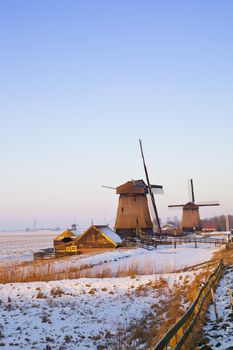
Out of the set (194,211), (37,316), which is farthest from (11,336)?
(194,211)

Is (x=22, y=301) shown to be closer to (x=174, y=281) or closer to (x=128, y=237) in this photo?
(x=174, y=281)

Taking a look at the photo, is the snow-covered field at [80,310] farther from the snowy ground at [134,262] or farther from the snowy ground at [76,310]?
the snowy ground at [134,262]

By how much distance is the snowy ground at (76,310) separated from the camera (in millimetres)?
11547

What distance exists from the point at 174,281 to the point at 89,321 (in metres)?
8.44

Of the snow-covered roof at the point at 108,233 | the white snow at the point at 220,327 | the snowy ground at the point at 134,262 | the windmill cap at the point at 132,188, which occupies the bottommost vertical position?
the snowy ground at the point at 134,262

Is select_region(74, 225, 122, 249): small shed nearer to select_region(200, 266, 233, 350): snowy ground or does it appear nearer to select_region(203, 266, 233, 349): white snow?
select_region(203, 266, 233, 349): white snow

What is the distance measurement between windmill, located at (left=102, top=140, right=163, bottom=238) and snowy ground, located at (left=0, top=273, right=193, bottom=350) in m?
36.9

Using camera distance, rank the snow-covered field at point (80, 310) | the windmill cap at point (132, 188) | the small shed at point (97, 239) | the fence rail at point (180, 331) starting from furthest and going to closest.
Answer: the windmill cap at point (132, 188) < the small shed at point (97, 239) < the snow-covered field at point (80, 310) < the fence rail at point (180, 331)

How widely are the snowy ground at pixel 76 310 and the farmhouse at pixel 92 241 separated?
91.3 feet

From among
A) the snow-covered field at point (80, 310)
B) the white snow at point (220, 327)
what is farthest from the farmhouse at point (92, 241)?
the white snow at point (220, 327)

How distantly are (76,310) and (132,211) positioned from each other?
44224mm

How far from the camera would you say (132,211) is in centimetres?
5900

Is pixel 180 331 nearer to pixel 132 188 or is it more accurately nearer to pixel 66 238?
pixel 66 238

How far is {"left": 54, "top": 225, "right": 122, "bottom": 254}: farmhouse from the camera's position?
49281mm
